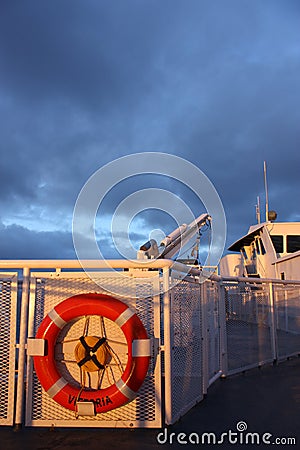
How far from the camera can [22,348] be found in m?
4.46

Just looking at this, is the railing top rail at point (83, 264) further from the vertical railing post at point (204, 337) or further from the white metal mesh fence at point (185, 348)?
the vertical railing post at point (204, 337)

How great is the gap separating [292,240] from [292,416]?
16498 millimetres

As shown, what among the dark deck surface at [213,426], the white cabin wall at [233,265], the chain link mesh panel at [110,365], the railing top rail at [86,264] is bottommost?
the dark deck surface at [213,426]

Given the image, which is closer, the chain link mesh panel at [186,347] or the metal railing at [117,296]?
the metal railing at [117,296]

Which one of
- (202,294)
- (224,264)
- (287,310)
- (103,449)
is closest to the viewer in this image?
(103,449)

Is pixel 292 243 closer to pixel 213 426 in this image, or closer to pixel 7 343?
pixel 213 426

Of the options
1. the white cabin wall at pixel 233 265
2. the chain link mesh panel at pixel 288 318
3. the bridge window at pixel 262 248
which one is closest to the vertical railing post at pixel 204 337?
the chain link mesh panel at pixel 288 318

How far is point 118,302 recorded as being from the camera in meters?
4.33

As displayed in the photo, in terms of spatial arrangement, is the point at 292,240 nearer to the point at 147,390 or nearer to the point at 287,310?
the point at 287,310

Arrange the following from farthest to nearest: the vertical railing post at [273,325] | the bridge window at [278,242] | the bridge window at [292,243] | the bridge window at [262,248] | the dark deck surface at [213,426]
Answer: the bridge window at [262,248] < the bridge window at [278,242] < the bridge window at [292,243] < the vertical railing post at [273,325] < the dark deck surface at [213,426]

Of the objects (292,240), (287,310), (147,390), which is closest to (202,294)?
(147,390)

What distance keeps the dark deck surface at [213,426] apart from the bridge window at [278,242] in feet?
47.8

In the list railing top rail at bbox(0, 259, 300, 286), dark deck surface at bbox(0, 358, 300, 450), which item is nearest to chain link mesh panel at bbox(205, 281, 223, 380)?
dark deck surface at bbox(0, 358, 300, 450)

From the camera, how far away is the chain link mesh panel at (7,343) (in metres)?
4.41
